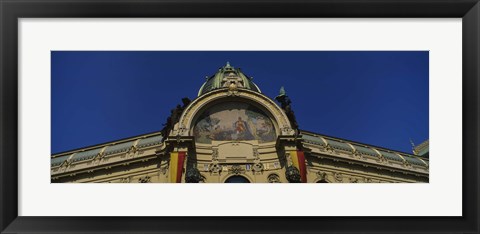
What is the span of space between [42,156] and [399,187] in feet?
16.8

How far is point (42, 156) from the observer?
24.1 ft

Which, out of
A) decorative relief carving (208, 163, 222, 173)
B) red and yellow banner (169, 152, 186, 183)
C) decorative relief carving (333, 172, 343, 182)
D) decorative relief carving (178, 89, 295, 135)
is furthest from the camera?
decorative relief carving (178, 89, 295, 135)

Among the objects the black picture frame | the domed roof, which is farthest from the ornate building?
the black picture frame

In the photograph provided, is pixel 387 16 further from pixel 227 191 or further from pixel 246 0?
pixel 227 191

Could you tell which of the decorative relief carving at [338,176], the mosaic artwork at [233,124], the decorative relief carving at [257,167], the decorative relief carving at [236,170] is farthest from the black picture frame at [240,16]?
the decorative relief carving at [338,176]

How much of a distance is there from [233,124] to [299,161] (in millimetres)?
1980

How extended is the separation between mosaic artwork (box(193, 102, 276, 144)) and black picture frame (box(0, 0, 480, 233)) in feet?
19.6

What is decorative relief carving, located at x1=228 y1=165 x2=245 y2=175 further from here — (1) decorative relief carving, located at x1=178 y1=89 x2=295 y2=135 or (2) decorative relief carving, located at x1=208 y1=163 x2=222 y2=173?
(1) decorative relief carving, located at x1=178 y1=89 x2=295 y2=135

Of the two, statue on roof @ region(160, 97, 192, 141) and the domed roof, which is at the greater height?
the domed roof

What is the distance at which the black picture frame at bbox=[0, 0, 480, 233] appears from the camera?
7031mm

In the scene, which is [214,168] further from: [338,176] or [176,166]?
[338,176]

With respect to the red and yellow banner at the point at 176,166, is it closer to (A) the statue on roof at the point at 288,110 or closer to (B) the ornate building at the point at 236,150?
(B) the ornate building at the point at 236,150

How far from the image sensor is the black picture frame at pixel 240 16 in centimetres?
703

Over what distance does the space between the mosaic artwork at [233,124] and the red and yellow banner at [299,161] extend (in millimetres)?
779
